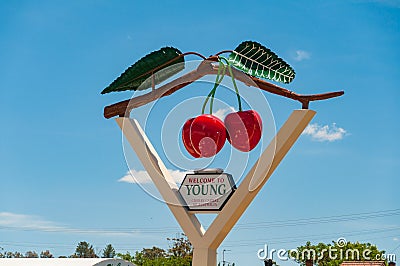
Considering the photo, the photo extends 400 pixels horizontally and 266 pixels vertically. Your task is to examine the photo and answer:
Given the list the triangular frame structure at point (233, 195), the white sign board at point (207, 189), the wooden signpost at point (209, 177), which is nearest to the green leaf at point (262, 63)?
the wooden signpost at point (209, 177)

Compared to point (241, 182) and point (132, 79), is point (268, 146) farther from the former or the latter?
point (132, 79)

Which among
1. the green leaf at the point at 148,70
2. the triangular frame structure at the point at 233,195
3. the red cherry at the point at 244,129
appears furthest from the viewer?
the green leaf at the point at 148,70

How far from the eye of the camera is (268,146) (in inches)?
193

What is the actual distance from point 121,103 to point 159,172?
2.34ft

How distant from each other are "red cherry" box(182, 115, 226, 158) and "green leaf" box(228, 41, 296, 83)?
22.9 inches

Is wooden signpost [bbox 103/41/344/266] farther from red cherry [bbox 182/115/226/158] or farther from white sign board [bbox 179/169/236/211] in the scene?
red cherry [bbox 182/115/226/158]

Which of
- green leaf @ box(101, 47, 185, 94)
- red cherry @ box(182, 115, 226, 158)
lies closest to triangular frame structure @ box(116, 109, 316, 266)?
green leaf @ box(101, 47, 185, 94)

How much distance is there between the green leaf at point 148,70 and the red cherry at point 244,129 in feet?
2.50

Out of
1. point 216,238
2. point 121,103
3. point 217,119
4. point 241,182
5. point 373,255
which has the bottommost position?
point 216,238

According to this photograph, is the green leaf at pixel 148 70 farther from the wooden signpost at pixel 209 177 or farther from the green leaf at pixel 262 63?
the green leaf at pixel 262 63

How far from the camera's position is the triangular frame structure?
16.1 feet

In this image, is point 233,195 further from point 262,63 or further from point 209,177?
point 262,63

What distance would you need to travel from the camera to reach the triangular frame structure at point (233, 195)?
491 centimetres

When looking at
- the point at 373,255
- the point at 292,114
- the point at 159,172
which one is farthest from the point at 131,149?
the point at 373,255
